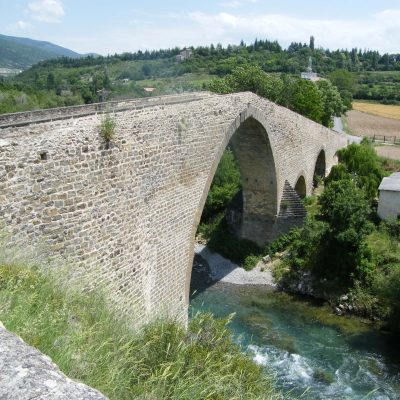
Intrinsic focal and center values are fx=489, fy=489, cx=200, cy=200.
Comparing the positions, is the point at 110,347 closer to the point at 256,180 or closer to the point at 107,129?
the point at 107,129

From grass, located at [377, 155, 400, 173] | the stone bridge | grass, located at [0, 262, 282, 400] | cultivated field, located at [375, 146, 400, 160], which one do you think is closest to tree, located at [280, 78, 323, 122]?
cultivated field, located at [375, 146, 400, 160]

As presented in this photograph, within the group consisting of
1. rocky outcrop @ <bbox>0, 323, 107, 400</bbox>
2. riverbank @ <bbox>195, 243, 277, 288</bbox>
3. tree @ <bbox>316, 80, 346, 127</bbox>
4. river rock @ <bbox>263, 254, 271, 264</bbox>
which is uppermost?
rocky outcrop @ <bbox>0, 323, 107, 400</bbox>

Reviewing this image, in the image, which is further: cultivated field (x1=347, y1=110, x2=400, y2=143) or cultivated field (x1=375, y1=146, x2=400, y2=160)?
cultivated field (x1=347, y1=110, x2=400, y2=143)

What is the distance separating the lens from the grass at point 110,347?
2.93m

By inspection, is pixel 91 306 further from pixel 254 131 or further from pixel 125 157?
pixel 254 131

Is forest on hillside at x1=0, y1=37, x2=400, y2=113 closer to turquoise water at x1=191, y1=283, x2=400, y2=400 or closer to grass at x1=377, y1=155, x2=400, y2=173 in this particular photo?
grass at x1=377, y1=155, x2=400, y2=173

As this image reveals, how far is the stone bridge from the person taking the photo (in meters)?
5.55

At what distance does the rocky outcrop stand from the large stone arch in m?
11.4

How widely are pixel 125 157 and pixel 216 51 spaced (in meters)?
81.8

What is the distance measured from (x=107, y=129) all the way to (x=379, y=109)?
4991 centimetres

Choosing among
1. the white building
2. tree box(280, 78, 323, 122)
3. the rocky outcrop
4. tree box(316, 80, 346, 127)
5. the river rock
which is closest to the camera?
the rocky outcrop

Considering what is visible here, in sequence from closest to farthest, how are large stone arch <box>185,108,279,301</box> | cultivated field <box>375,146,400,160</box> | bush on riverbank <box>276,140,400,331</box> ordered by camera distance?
bush on riverbank <box>276,140,400,331</box>
large stone arch <box>185,108,279,301</box>
cultivated field <box>375,146,400,160</box>

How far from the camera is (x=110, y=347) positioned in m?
3.51

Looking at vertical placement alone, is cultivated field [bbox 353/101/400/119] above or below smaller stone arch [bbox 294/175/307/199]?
above
